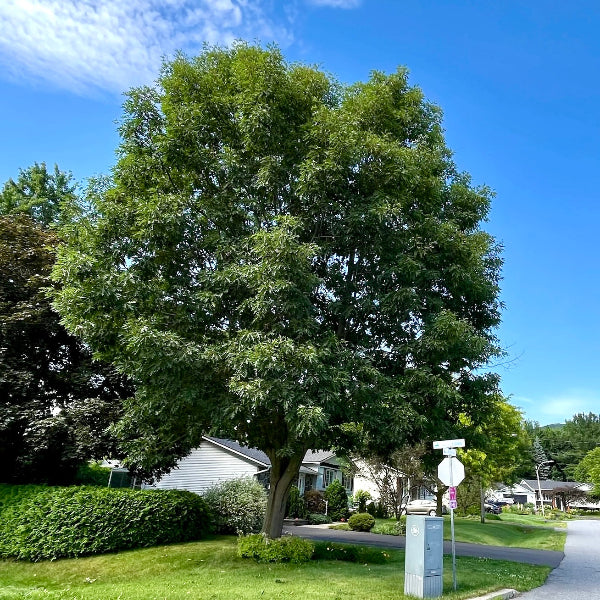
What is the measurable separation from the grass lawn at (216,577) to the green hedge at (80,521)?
436 millimetres

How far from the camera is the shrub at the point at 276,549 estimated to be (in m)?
13.2

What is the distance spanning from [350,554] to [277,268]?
352 inches

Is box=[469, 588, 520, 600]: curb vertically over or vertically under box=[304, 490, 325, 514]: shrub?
under

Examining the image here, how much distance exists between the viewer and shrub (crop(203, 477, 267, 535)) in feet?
61.9

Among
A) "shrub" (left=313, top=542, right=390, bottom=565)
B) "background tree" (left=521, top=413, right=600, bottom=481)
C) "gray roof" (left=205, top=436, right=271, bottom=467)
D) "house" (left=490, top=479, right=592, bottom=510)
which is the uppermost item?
"background tree" (left=521, top=413, right=600, bottom=481)

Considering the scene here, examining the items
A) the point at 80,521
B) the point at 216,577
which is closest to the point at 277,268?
the point at 216,577

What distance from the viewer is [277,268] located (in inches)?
446

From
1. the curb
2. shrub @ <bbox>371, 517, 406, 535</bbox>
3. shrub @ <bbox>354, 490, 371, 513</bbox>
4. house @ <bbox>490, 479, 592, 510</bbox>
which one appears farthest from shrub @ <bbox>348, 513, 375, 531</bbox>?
house @ <bbox>490, 479, 592, 510</bbox>

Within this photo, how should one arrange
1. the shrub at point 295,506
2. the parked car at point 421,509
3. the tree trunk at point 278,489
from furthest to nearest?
1. the parked car at point 421,509
2. the shrub at point 295,506
3. the tree trunk at point 278,489

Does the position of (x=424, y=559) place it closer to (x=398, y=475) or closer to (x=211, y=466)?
(x=398, y=475)

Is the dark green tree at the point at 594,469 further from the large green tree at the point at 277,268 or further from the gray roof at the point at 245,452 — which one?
the large green tree at the point at 277,268

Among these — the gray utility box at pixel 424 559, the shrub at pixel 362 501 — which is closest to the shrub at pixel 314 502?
the shrub at pixel 362 501

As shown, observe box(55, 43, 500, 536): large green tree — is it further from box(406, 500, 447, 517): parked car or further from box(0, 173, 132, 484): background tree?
box(406, 500, 447, 517): parked car

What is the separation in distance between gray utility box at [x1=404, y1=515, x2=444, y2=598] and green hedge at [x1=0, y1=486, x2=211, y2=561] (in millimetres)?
9493
